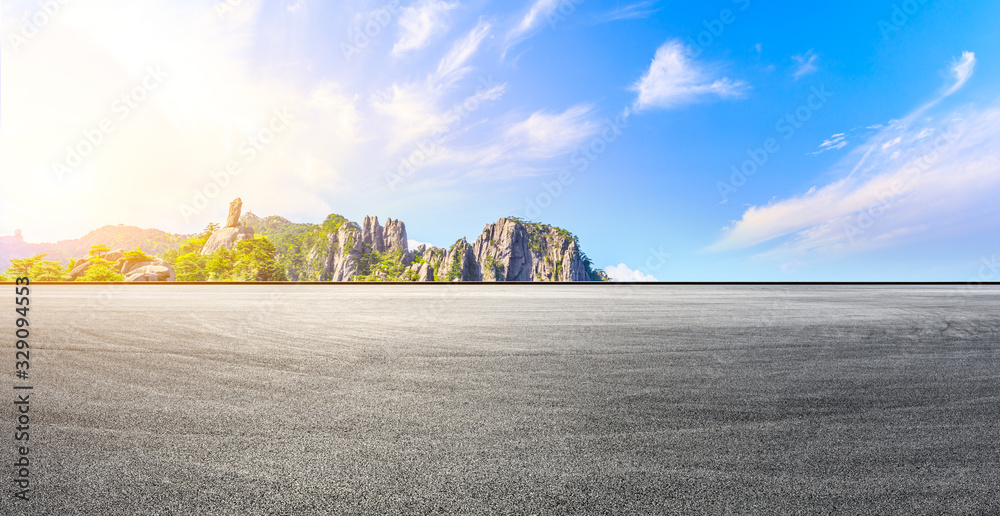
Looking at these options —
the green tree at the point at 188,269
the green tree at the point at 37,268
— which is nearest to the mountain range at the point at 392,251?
the green tree at the point at 188,269

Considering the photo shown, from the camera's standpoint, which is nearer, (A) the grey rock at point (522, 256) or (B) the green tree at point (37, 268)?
(B) the green tree at point (37, 268)

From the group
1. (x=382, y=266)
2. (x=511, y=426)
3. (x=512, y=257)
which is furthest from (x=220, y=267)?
(x=511, y=426)

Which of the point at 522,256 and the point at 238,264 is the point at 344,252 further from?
the point at 238,264

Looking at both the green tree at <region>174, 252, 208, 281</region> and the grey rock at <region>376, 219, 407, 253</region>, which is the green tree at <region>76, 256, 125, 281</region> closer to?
the green tree at <region>174, 252, 208, 281</region>

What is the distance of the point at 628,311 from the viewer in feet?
37.2

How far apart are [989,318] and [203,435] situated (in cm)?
1431

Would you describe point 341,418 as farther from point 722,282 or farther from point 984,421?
point 722,282

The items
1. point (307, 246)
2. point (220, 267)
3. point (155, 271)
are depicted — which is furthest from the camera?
point (307, 246)

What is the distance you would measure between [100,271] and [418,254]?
234ft

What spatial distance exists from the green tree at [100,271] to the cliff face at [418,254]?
5121 cm

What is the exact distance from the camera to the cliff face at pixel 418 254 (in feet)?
375

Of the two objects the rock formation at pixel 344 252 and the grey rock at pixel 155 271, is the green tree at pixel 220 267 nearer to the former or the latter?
the grey rock at pixel 155 271

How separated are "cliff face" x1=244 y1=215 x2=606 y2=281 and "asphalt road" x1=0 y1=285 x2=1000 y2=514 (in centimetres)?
10214

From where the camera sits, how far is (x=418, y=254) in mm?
121188
